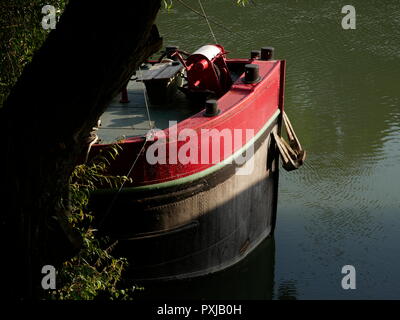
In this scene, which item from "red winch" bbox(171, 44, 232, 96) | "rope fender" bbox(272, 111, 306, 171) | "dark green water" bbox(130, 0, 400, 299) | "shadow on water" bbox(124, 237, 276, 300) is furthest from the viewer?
"dark green water" bbox(130, 0, 400, 299)

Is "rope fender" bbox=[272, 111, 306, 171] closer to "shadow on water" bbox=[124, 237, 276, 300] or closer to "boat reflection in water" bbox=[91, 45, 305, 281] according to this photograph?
"boat reflection in water" bbox=[91, 45, 305, 281]

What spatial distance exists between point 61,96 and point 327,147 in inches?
406

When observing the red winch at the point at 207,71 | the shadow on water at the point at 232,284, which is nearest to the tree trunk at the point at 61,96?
the shadow on water at the point at 232,284

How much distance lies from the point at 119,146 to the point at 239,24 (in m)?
14.1

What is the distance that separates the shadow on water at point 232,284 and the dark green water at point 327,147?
2 centimetres

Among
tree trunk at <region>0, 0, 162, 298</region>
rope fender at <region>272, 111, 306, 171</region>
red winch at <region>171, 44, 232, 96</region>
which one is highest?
tree trunk at <region>0, 0, 162, 298</region>

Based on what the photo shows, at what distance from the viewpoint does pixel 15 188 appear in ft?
8.32

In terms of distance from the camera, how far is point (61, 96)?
236cm

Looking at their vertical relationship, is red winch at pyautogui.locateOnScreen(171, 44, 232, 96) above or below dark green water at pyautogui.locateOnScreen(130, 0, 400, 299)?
above

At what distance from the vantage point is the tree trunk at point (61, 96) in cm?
230

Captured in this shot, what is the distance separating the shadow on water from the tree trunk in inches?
175

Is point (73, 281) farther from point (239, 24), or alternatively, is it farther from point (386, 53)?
point (239, 24)

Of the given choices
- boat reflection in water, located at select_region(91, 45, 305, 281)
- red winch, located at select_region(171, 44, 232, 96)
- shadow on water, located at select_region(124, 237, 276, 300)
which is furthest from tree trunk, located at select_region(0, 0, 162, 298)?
red winch, located at select_region(171, 44, 232, 96)

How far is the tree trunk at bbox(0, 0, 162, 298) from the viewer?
2.30 meters
